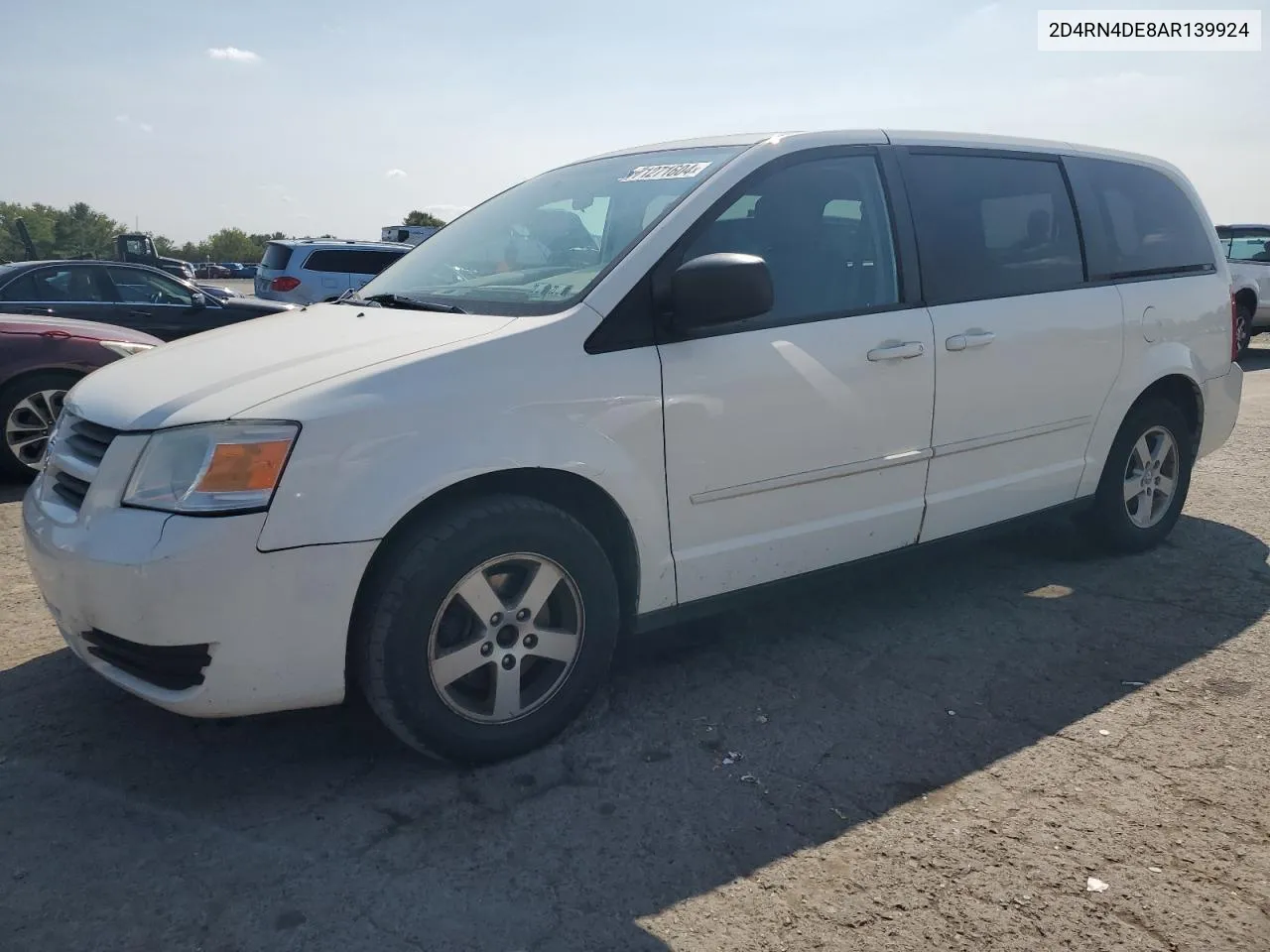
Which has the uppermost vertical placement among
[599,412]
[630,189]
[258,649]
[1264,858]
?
[630,189]

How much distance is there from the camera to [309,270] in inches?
593

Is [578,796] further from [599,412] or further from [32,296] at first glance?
[32,296]

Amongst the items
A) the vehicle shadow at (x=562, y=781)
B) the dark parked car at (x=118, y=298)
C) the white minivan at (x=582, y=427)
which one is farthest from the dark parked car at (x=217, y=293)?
the vehicle shadow at (x=562, y=781)

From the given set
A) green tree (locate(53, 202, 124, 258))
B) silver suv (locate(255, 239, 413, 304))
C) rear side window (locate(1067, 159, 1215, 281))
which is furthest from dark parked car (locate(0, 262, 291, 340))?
green tree (locate(53, 202, 124, 258))

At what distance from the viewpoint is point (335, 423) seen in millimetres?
2656

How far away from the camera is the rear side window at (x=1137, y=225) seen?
15.1 feet

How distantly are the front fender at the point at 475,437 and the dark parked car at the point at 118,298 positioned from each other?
6.65 metres

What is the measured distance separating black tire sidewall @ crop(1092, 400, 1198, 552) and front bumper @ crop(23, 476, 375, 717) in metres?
3.53

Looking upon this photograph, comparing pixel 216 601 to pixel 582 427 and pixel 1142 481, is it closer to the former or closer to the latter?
pixel 582 427

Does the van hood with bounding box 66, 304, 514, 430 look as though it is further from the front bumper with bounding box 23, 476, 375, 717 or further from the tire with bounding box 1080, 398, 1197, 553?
the tire with bounding box 1080, 398, 1197, 553

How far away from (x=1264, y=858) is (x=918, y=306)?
205 centimetres

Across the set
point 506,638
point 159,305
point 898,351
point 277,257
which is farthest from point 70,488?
point 277,257

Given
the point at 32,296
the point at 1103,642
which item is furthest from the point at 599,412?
the point at 32,296

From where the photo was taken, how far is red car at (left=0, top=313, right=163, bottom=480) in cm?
638
